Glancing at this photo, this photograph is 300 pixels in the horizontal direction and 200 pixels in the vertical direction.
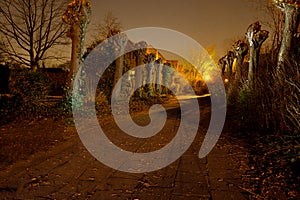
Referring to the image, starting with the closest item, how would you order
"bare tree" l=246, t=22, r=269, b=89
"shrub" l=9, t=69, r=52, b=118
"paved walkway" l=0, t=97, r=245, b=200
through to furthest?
"paved walkway" l=0, t=97, r=245, b=200 → "shrub" l=9, t=69, r=52, b=118 → "bare tree" l=246, t=22, r=269, b=89

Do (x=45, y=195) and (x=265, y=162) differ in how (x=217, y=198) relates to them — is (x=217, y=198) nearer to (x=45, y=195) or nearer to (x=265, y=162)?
(x=265, y=162)

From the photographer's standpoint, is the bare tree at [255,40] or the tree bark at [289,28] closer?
the tree bark at [289,28]

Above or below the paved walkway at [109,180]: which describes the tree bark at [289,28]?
above

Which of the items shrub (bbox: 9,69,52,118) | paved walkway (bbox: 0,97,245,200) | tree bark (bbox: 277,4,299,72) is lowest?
paved walkway (bbox: 0,97,245,200)

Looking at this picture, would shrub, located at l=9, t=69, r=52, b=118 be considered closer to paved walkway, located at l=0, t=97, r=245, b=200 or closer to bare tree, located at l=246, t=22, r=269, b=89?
paved walkway, located at l=0, t=97, r=245, b=200

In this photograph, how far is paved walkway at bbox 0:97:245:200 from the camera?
13.3 feet

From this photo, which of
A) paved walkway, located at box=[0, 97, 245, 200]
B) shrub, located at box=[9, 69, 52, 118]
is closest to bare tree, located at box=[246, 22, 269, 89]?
paved walkway, located at box=[0, 97, 245, 200]

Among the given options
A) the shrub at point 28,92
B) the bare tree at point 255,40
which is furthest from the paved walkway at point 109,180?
the bare tree at point 255,40

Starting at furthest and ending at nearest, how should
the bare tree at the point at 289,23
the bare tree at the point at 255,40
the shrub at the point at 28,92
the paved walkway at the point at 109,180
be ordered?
the bare tree at the point at 255,40
the shrub at the point at 28,92
the bare tree at the point at 289,23
the paved walkway at the point at 109,180

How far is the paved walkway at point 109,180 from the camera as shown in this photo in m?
4.05

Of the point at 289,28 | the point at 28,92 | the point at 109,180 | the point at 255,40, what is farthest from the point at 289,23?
the point at 28,92

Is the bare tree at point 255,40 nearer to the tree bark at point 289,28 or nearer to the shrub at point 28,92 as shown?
the tree bark at point 289,28

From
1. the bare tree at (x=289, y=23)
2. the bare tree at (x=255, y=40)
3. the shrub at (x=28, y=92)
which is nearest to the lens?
the bare tree at (x=289, y=23)

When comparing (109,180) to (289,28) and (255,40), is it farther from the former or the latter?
(255,40)
